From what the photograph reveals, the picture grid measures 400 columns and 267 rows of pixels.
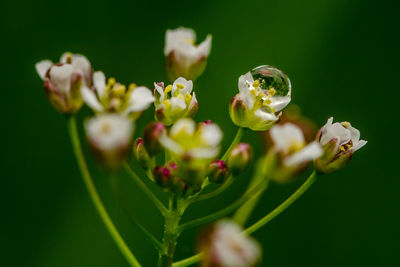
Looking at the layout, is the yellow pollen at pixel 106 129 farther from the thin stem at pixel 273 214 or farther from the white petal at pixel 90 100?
the thin stem at pixel 273 214

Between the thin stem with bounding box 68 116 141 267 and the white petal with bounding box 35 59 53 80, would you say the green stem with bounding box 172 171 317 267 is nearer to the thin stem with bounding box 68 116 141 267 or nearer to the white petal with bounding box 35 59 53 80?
the thin stem with bounding box 68 116 141 267

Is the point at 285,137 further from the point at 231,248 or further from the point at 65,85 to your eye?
the point at 65,85

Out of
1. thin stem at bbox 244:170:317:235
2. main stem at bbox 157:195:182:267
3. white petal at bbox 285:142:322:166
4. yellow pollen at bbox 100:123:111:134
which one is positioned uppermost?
yellow pollen at bbox 100:123:111:134

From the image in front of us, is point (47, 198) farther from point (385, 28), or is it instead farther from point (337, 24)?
point (385, 28)

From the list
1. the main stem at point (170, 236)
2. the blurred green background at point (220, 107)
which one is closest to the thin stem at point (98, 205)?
the main stem at point (170, 236)

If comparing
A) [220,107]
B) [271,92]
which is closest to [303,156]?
[271,92]

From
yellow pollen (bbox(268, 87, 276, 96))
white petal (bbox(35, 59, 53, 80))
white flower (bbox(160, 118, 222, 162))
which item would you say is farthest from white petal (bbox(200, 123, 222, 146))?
white petal (bbox(35, 59, 53, 80))
